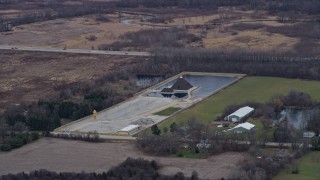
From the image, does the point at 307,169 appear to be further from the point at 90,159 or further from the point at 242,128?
the point at 90,159

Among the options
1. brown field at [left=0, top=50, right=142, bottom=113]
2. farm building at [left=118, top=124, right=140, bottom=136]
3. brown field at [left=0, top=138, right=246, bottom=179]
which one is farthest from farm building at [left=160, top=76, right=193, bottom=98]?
brown field at [left=0, top=138, right=246, bottom=179]

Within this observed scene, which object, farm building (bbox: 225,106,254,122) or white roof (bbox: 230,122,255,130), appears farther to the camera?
farm building (bbox: 225,106,254,122)

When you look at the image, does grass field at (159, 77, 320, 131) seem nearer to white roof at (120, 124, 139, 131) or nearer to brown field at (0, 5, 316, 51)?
white roof at (120, 124, 139, 131)

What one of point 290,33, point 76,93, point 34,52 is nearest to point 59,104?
point 76,93

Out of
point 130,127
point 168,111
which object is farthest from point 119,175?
point 168,111

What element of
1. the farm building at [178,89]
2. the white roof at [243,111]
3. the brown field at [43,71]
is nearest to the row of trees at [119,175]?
the white roof at [243,111]
